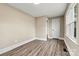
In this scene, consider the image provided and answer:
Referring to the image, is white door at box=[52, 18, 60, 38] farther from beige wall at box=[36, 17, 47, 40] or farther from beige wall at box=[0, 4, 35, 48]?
beige wall at box=[0, 4, 35, 48]

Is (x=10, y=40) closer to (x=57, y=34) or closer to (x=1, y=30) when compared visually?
(x=1, y=30)

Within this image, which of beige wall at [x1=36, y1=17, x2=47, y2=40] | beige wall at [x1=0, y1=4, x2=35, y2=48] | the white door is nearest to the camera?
beige wall at [x1=0, y1=4, x2=35, y2=48]

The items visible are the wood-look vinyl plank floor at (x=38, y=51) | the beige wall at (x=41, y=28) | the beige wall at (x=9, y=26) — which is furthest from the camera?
the beige wall at (x=41, y=28)

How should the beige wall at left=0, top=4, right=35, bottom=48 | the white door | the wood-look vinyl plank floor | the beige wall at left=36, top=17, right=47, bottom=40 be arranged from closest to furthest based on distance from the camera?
the wood-look vinyl plank floor → the beige wall at left=0, top=4, right=35, bottom=48 → the beige wall at left=36, top=17, right=47, bottom=40 → the white door

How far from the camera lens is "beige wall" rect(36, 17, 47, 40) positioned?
7048mm

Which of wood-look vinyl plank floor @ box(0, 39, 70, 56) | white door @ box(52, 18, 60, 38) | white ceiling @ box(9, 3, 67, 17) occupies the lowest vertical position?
wood-look vinyl plank floor @ box(0, 39, 70, 56)

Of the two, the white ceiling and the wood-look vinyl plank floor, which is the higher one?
the white ceiling

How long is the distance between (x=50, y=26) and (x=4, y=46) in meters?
5.59

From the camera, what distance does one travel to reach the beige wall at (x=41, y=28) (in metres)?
7.05

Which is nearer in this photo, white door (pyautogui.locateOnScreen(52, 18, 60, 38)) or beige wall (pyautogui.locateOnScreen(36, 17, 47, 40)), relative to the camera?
beige wall (pyautogui.locateOnScreen(36, 17, 47, 40))

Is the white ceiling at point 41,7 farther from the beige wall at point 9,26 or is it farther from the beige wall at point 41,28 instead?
the beige wall at point 41,28

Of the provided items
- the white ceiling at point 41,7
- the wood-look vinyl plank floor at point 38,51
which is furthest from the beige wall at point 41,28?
the wood-look vinyl plank floor at point 38,51

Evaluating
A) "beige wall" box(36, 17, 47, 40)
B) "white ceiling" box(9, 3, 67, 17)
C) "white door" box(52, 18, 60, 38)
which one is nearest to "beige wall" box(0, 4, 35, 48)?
"white ceiling" box(9, 3, 67, 17)

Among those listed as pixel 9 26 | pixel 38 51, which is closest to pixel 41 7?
pixel 9 26
